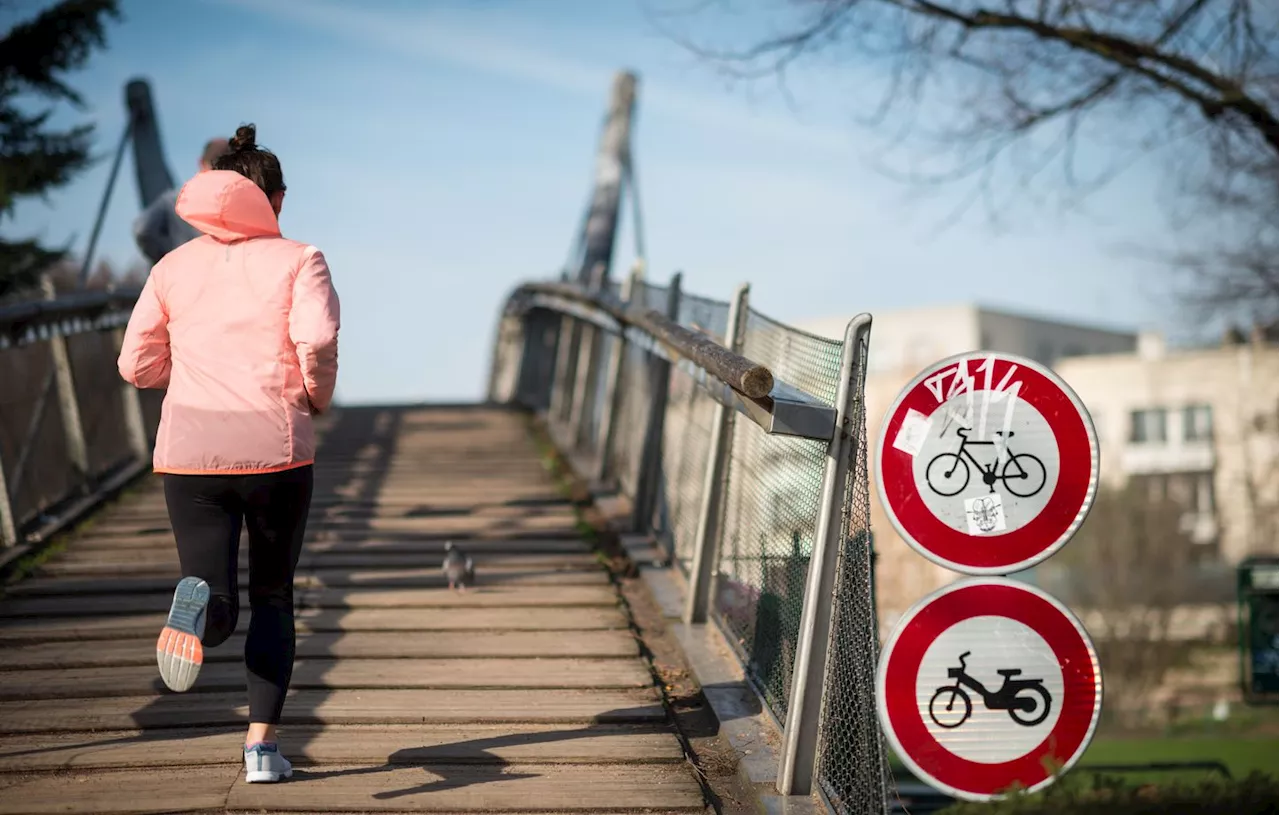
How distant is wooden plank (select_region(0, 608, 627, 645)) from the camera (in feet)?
19.3

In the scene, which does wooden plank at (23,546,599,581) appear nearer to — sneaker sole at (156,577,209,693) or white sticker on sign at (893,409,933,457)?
sneaker sole at (156,577,209,693)

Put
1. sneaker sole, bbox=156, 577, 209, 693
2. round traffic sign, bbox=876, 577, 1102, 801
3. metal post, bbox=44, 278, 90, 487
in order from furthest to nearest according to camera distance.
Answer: metal post, bbox=44, 278, 90, 487 < sneaker sole, bbox=156, 577, 209, 693 < round traffic sign, bbox=876, 577, 1102, 801

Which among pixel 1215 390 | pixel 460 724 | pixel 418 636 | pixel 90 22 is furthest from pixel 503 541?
pixel 1215 390

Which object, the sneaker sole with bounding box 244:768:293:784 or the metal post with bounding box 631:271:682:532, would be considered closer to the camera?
the sneaker sole with bounding box 244:768:293:784

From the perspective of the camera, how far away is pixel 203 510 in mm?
4020

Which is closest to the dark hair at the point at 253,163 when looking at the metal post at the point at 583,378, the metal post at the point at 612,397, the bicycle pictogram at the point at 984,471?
the bicycle pictogram at the point at 984,471

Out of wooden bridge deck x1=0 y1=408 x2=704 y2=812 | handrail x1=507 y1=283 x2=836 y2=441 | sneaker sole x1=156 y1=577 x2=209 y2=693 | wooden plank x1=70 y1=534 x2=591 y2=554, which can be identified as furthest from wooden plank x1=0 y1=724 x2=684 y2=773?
wooden plank x1=70 y1=534 x2=591 y2=554

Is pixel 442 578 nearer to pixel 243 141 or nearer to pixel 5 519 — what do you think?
pixel 5 519

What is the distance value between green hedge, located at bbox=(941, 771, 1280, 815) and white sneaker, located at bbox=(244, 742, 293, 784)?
1.91 meters

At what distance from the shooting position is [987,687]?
347 centimetres

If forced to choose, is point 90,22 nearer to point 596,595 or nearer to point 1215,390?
point 596,595

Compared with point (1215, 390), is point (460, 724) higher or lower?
lower

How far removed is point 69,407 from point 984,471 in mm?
6626

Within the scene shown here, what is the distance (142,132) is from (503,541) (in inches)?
367
